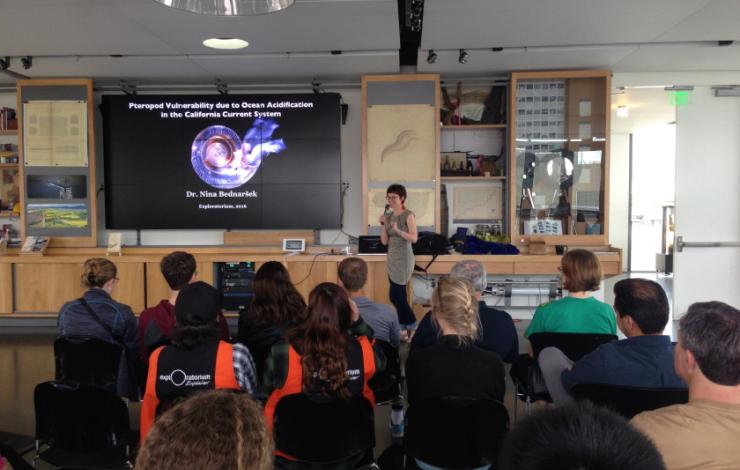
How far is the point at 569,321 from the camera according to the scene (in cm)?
273

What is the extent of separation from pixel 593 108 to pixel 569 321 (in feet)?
12.8

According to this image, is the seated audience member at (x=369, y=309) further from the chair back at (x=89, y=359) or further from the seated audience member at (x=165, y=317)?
the chair back at (x=89, y=359)

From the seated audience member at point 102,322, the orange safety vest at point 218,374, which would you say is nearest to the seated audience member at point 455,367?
the orange safety vest at point 218,374

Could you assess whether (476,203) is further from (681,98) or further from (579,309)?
(579,309)

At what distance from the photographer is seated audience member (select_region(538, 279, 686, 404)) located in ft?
6.34

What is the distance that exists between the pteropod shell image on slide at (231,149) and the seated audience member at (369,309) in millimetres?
3319

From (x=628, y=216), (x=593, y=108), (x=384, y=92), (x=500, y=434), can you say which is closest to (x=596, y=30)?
(x=593, y=108)

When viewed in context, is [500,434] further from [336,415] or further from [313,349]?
[313,349]

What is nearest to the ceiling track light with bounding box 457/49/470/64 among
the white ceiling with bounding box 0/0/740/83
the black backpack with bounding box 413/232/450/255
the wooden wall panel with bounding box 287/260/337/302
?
the white ceiling with bounding box 0/0/740/83

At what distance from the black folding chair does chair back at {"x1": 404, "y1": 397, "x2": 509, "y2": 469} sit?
0.63 m

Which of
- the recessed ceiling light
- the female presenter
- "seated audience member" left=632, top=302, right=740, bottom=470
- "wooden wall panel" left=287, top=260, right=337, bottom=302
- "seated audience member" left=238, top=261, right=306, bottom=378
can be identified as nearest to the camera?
"seated audience member" left=632, top=302, right=740, bottom=470

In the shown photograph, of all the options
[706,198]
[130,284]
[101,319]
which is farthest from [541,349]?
[706,198]

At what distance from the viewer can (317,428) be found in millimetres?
1989

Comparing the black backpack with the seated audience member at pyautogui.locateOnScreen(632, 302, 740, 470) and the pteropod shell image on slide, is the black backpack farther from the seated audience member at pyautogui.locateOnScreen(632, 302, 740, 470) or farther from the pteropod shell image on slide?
the seated audience member at pyautogui.locateOnScreen(632, 302, 740, 470)
